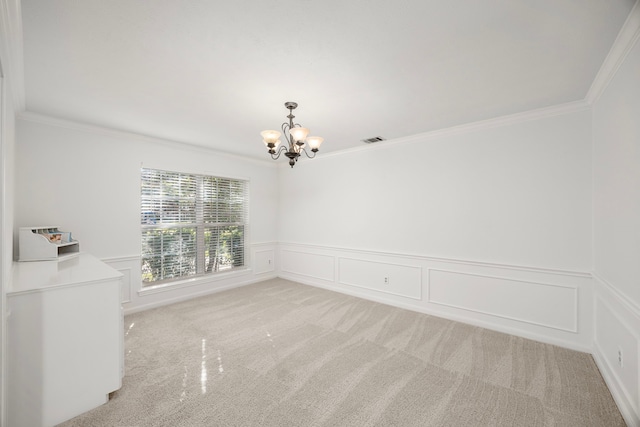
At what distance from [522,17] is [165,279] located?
505 cm

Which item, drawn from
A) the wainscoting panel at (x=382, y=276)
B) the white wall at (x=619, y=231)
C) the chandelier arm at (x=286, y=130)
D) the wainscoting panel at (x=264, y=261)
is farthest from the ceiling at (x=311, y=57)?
the wainscoting panel at (x=264, y=261)

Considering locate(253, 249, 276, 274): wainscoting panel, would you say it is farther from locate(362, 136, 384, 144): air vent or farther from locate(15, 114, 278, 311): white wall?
locate(362, 136, 384, 144): air vent

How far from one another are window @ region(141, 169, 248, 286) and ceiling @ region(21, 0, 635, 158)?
4.48 feet

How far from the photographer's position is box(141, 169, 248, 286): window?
13.7 ft

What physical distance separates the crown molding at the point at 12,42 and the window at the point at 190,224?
6.38 feet

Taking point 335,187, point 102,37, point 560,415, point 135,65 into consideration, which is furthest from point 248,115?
point 560,415

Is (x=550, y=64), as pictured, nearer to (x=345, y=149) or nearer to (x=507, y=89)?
(x=507, y=89)

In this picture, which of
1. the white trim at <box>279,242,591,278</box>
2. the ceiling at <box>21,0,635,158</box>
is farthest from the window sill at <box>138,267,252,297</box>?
the ceiling at <box>21,0,635,158</box>

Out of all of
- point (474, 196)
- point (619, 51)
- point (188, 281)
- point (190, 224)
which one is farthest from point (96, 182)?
point (619, 51)

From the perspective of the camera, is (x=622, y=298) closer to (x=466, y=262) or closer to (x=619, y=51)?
(x=466, y=262)

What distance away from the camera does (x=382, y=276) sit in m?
4.41

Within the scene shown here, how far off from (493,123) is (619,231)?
5.76 ft

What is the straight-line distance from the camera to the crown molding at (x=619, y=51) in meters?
1.60

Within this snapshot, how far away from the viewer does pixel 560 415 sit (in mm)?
1958
